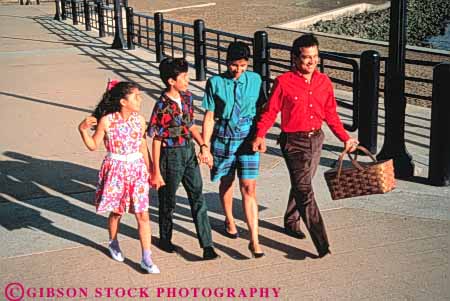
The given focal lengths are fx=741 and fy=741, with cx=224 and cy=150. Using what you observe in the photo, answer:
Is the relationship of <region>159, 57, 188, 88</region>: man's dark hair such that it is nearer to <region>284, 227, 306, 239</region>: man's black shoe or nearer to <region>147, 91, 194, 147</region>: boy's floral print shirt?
<region>147, 91, 194, 147</region>: boy's floral print shirt

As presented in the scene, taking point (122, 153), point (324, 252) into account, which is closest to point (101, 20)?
point (122, 153)

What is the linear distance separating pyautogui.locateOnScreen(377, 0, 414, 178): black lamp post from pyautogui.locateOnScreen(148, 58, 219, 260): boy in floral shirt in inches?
108

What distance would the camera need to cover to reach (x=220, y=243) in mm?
5582

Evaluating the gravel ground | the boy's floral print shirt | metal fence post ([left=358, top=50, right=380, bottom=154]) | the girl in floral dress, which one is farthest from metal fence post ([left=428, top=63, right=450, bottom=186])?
the gravel ground

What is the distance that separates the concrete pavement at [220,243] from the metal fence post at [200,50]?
4.43 m

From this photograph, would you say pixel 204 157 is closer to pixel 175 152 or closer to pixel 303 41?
pixel 175 152

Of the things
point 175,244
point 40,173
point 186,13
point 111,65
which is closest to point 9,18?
point 186,13

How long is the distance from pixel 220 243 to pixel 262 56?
5109 millimetres

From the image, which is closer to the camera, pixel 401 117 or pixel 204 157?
pixel 204 157

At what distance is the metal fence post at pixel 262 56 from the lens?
33.2 feet

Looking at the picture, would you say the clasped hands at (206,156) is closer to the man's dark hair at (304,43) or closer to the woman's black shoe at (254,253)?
the woman's black shoe at (254,253)

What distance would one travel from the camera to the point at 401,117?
7.36 meters

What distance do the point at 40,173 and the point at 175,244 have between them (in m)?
2.72

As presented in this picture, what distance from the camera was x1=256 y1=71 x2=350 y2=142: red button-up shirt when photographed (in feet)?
16.5
